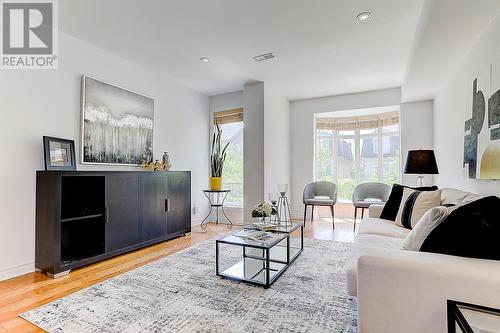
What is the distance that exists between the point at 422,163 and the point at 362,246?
6.73 feet

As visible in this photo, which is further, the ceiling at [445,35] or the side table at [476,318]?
the ceiling at [445,35]

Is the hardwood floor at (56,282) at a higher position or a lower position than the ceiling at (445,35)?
lower

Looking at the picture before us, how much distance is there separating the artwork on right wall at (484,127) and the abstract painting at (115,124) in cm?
397

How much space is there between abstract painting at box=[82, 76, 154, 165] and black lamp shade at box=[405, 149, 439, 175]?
3726 millimetres

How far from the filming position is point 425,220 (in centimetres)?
160

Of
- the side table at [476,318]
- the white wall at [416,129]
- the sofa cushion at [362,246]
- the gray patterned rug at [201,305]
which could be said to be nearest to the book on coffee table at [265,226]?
the gray patterned rug at [201,305]

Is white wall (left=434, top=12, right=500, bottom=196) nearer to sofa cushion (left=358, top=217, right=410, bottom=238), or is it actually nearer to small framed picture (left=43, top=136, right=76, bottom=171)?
sofa cushion (left=358, top=217, right=410, bottom=238)

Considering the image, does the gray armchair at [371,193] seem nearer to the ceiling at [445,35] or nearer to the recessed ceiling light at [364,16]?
the ceiling at [445,35]

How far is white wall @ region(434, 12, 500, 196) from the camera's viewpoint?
217 cm

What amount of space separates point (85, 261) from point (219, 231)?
210cm

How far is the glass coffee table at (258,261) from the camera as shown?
233 centimetres

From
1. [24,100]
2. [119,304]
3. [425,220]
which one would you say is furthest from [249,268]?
[24,100]

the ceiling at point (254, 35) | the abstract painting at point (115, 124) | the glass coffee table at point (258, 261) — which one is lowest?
the glass coffee table at point (258, 261)

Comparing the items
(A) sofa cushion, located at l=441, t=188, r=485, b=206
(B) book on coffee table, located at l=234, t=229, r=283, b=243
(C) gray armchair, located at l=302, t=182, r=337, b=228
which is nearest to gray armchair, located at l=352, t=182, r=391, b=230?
(C) gray armchair, located at l=302, t=182, r=337, b=228
